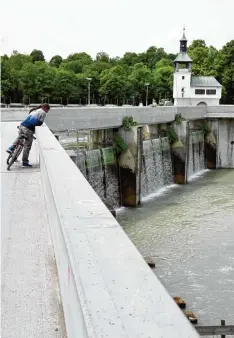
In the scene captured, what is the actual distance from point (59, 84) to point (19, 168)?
57.2m

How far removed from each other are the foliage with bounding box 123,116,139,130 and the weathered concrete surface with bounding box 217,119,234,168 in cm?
1436

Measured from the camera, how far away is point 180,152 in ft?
102

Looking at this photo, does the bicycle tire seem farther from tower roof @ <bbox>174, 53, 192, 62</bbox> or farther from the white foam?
tower roof @ <bbox>174, 53, 192, 62</bbox>

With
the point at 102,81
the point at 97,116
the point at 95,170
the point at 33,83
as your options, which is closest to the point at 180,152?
the point at 95,170

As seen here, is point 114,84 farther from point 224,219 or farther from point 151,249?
point 151,249

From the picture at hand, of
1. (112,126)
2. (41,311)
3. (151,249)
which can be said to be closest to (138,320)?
(41,311)

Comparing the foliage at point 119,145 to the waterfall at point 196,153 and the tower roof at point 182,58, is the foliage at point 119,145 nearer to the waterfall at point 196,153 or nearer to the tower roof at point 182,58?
the waterfall at point 196,153

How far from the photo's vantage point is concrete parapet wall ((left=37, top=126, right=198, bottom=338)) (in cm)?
171

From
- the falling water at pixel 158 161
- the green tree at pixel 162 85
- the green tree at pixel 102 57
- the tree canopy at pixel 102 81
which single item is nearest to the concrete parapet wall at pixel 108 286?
the falling water at pixel 158 161

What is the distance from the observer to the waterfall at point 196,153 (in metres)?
34.4

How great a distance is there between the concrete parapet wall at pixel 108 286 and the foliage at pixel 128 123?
20898mm

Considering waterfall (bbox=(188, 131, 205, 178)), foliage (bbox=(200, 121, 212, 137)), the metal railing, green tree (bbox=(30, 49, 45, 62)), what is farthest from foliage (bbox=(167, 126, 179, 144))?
green tree (bbox=(30, 49, 45, 62))

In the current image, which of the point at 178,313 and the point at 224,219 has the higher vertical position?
the point at 178,313

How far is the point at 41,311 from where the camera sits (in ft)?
11.2
